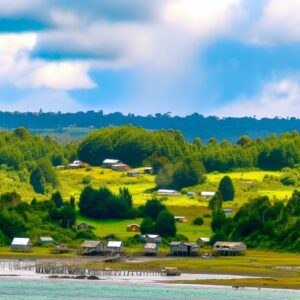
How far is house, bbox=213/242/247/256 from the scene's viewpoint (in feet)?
596

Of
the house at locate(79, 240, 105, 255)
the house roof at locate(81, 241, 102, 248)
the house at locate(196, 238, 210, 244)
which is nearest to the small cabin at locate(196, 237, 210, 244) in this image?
the house at locate(196, 238, 210, 244)

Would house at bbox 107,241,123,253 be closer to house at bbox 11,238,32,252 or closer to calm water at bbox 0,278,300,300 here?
house at bbox 11,238,32,252

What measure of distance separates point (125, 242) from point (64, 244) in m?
10.7

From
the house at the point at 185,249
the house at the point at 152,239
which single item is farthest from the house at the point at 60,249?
the house at the point at 185,249

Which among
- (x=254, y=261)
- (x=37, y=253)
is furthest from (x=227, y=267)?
(x=37, y=253)

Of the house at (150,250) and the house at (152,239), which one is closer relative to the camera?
the house at (150,250)

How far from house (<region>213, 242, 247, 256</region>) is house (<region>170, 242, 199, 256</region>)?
391 centimetres

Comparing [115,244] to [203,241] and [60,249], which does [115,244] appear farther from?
[203,241]

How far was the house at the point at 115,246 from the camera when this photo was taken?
181375mm

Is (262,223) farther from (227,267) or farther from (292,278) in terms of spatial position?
(292,278)

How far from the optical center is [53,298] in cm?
12525

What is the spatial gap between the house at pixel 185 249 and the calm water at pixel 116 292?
134 feet

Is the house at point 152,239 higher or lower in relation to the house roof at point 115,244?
higher

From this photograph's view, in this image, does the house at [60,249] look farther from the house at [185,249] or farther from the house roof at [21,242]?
the house at [185,249]
